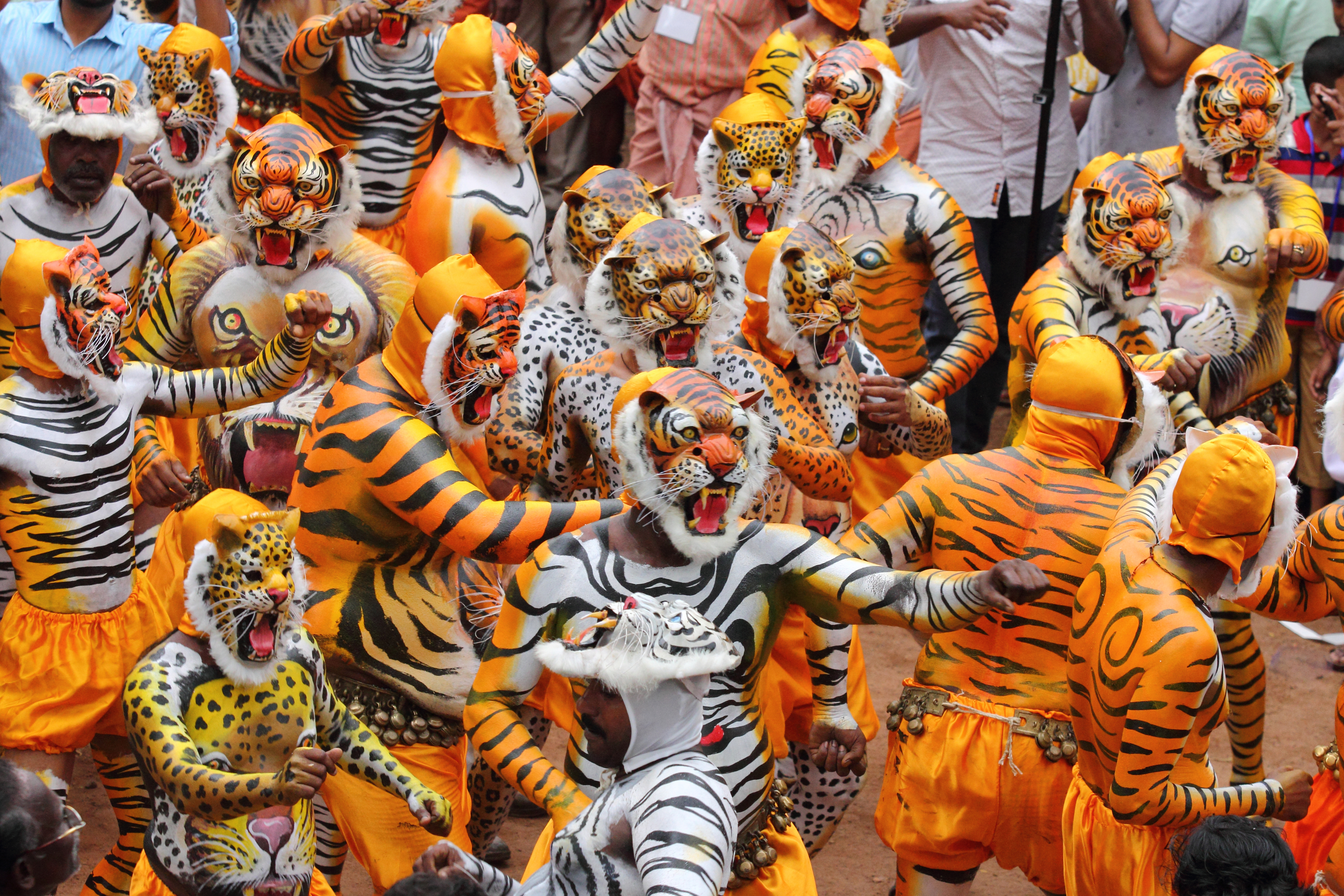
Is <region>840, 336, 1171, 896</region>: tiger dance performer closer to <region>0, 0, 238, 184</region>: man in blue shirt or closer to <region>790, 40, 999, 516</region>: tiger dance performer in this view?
<region>790, 40, 999, 516</region>: tiger dance performer

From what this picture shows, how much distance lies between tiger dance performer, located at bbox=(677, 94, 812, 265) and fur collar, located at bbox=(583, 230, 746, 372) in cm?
76

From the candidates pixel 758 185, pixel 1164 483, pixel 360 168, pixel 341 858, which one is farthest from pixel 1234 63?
pixel 341 858

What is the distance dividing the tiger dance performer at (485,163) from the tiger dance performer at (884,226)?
107 cm

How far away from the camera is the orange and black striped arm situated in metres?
5.87

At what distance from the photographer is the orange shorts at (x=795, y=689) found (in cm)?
432

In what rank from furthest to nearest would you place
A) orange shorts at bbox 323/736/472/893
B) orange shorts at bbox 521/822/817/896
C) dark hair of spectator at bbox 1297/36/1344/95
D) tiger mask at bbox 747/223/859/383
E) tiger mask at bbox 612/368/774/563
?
1. dark hair of spectator at bbox 1297/36/1344/95
2. tiger mask at bbox 747/223/859/383
3. orange shorts at bbox 323/736/472/893
4. orange shorts at bbox 521/822/817/896
5. tiger mask at bbox 612/368/774/563

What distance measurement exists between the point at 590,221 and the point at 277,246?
3.29 ft

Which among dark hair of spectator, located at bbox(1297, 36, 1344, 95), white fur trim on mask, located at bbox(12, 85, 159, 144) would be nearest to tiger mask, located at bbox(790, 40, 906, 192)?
dark hair of spectator, located at bbox(1297, 36, 1344, 95)

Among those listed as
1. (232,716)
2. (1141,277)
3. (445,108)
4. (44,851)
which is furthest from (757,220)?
(44,851)

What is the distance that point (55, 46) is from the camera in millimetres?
6551

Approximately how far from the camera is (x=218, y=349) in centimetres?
488

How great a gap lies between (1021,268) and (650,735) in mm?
5551

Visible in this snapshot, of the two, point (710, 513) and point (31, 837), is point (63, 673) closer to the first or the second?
point (31, 837)

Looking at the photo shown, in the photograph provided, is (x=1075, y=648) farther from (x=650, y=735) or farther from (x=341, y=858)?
(x=341, y=858)
